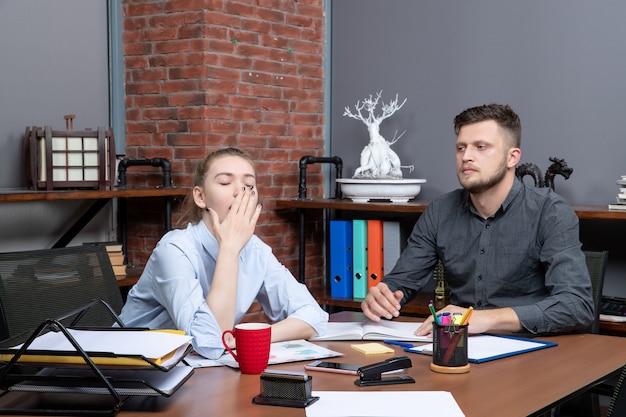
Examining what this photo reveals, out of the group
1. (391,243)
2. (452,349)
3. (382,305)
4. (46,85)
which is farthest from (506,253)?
(46,85)

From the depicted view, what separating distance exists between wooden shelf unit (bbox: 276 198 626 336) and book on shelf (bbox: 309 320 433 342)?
111 cm

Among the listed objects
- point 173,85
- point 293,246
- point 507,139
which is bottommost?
point 293,246

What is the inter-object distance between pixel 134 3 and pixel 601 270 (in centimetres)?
242

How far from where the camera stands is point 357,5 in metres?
4.10

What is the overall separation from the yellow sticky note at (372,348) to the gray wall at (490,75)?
1827 mm

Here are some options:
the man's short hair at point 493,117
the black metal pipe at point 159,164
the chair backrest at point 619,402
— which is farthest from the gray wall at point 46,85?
the chair backrest at point 619,402

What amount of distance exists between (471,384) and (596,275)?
3.21 feet

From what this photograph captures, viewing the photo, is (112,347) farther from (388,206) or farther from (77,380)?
(388,206)

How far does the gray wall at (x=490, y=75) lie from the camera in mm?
3412

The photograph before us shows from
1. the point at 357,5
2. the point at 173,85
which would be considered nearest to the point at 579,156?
the point at 357,5

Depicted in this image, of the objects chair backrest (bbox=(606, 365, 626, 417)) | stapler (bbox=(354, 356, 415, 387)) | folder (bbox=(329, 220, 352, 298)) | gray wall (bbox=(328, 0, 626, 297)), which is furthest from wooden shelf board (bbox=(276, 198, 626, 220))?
chair backrest (bbox=(606, 365, 626, 417))

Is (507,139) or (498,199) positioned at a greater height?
(507,139)

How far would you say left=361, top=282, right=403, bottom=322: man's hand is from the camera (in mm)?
2258

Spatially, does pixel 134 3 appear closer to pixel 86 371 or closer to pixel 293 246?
pixel 293 246
